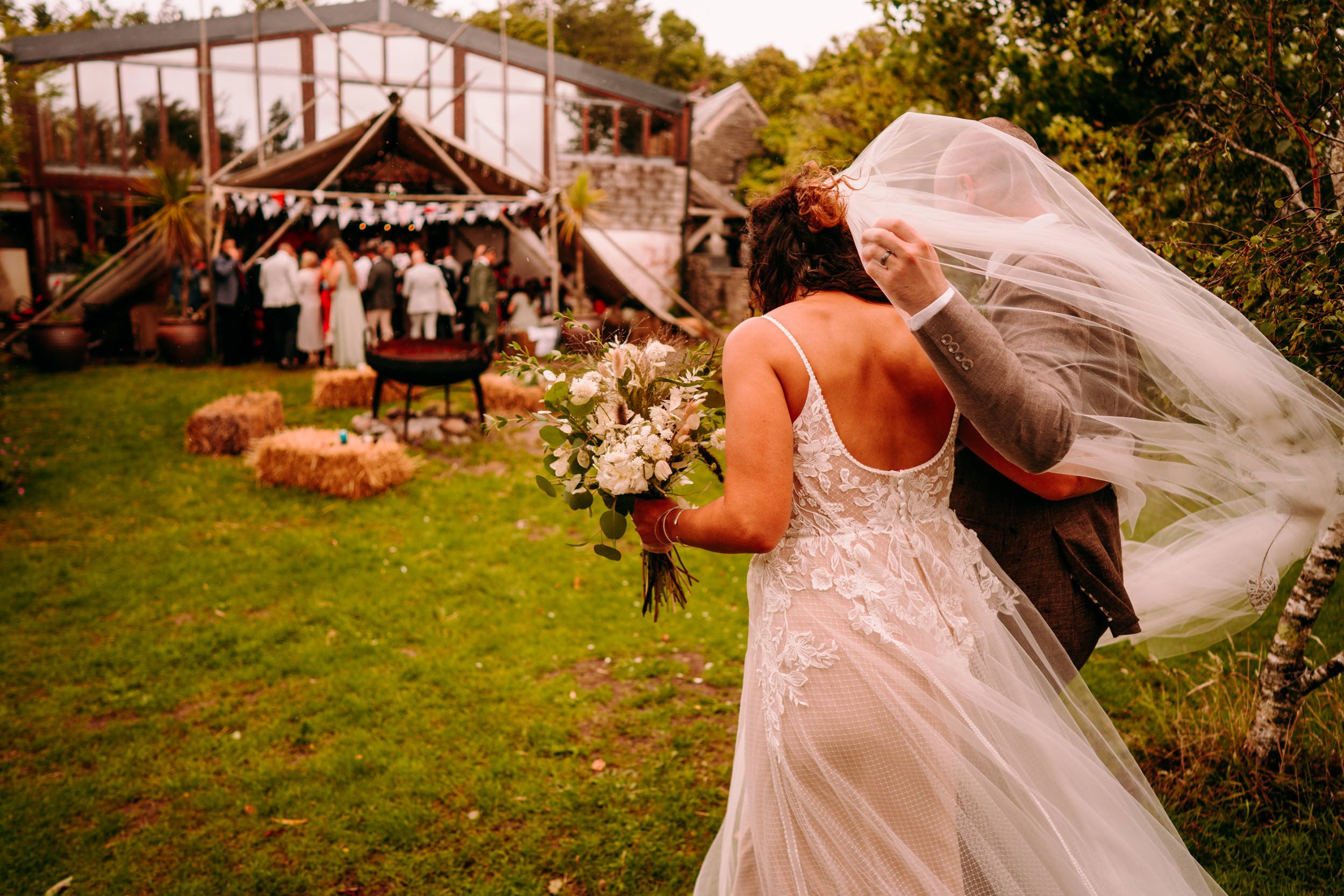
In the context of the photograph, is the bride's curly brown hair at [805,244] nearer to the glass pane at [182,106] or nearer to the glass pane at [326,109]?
the glass pane at [326,109]

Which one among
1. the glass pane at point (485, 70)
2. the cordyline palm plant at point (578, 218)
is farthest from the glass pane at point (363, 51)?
the cordyline palm plant at point (578, 218)

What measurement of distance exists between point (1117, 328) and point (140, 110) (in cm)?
2280

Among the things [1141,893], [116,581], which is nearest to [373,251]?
[116,581]

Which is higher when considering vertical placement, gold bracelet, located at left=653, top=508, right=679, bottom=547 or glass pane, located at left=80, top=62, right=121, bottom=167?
glass pane, located at left=80, top=62, right=121, bottom=167

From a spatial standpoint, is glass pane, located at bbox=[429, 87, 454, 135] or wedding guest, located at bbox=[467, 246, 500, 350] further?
glass pane, located at bbox=[429, 87, 454, 135]

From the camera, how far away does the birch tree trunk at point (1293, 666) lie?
2.98 m

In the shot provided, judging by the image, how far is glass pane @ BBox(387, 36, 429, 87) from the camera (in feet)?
68.1

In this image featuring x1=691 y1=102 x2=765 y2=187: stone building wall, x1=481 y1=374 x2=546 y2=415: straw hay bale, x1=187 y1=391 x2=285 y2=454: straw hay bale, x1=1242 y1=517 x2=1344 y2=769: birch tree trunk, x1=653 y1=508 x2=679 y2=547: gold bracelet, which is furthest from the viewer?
x1=691 y1=102 x2=765 y2=187: stone building wall

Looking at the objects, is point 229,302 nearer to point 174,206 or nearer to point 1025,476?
point 174,206

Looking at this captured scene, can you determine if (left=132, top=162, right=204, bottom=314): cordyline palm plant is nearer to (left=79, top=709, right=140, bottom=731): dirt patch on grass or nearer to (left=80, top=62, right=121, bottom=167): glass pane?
(left=80, top=62, right=121, bottom=167): glass pane

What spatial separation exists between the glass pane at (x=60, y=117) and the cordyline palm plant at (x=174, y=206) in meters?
4.79

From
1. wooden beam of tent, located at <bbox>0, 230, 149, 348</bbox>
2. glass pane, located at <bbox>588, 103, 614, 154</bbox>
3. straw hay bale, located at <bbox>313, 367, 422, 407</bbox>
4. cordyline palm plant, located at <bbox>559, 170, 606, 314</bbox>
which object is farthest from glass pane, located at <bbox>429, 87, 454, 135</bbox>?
straw hay bale, located at <bbox>313, 367, 422, 407</bbox>

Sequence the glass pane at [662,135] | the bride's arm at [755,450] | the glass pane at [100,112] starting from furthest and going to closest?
the glass pane at [662,135] < the glass pane at [100,112] < the bride's arm at [755,450]

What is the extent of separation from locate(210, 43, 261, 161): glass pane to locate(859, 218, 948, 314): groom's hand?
21649 mm
